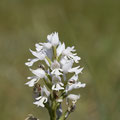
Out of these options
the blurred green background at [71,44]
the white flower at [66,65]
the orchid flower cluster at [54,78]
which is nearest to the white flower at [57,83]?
the orchid flower cluster at [54,78]

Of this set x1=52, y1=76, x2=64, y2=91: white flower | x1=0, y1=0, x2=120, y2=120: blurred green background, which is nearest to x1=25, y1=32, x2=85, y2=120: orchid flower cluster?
x1=52, y1=76, x2=64, y2=91: white flower

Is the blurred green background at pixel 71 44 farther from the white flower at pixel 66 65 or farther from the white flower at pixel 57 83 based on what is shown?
the white flower at pixel 57 83

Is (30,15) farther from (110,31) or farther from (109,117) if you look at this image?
(109,117)

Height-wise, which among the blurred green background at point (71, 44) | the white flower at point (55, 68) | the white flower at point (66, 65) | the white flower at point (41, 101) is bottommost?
the white flower at point (41, 101)

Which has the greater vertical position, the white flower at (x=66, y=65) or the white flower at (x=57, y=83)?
the white flower at (x=66, y=65)

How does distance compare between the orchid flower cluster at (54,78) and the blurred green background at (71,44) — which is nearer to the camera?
the orchid flower cluster at (54,78)

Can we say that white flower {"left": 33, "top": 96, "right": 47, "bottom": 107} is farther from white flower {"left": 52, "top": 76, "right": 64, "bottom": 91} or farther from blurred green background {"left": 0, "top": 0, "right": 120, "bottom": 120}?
blurred green background {"left": 0, "top": 0, "right": 120, "bottom": 120}

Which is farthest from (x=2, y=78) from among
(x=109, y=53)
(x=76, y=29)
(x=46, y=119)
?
(x=76, y=29)

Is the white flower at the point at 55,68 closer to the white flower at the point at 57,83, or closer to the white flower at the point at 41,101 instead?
the white flower at the point at 57,83

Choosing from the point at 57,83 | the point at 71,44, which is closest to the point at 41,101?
the point at 57,83
